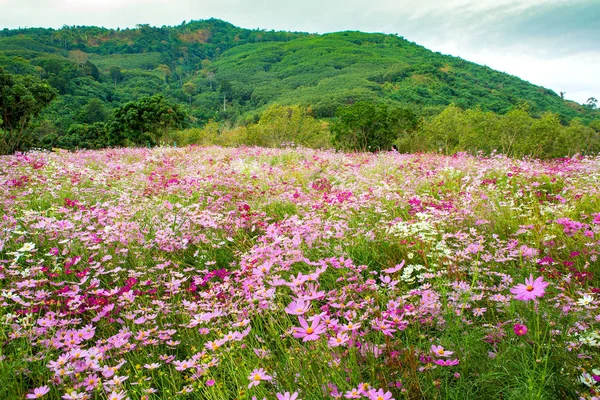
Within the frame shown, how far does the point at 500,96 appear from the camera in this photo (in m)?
96.9

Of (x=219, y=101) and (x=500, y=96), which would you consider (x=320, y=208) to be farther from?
(x=219, y=101)

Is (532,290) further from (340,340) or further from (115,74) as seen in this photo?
(115,74)

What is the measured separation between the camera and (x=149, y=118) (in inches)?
1346

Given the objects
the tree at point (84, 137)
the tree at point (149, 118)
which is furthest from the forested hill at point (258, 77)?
the tree at point (149, 118)

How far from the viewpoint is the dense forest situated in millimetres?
34812

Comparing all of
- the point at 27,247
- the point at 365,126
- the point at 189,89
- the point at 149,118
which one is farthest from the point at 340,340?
the point at 189,89

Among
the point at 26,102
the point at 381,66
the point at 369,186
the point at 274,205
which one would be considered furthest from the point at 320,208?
the point at 381,66

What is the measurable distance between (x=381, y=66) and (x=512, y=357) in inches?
5466

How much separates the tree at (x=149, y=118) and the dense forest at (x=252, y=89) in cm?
13

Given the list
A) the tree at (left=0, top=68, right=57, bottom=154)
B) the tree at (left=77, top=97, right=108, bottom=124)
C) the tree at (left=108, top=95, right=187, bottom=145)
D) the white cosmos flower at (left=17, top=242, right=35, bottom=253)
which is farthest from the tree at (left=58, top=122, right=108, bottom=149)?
the white cosmos flower at (left=17, top=242, right=35, bottom=253)

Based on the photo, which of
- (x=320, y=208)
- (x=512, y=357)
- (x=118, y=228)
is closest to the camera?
(x=512, y=357)

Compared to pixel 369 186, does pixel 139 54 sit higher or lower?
higher

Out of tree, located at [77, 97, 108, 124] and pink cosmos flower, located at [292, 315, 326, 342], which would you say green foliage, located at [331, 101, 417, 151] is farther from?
tree, located at [77, 97, 108, 124]

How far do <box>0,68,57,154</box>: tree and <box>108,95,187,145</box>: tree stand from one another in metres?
18.9
